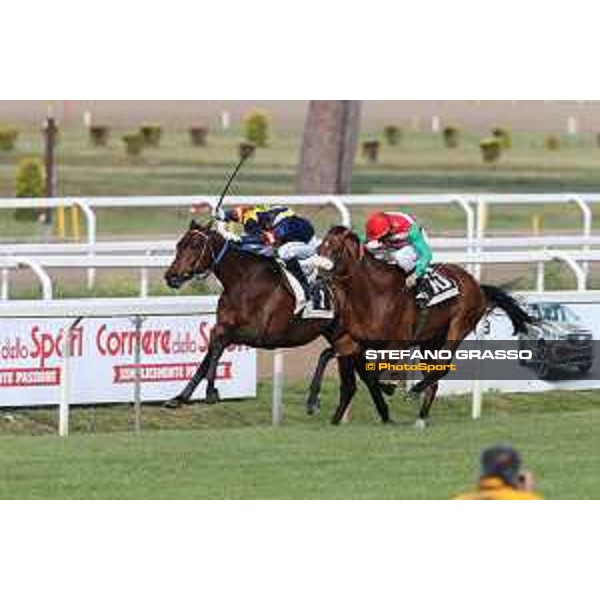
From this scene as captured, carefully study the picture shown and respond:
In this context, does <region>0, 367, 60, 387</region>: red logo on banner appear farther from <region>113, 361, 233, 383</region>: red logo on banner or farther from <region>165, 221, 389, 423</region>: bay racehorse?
<region>165, 221, 389, 423</region>: bay racehorse

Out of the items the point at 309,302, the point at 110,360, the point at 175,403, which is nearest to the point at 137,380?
the point at 110,360

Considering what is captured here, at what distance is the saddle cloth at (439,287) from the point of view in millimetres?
17359

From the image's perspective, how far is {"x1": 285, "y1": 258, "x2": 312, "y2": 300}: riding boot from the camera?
1720 centimetres

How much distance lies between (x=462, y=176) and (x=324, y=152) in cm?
991

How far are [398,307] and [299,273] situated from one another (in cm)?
66

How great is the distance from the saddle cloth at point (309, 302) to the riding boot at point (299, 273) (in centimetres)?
2

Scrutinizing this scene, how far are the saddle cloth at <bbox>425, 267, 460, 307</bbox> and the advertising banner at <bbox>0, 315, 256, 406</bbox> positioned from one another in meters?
1.35

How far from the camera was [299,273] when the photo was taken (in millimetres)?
17234

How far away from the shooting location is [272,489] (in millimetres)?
13367

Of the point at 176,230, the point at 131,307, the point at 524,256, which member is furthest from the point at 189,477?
the point at 176,230

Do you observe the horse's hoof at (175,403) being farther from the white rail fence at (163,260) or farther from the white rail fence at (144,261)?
the white rail fence at (144,261)

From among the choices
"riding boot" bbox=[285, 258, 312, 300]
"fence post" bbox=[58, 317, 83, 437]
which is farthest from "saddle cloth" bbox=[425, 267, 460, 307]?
"fence post" bbox=[58, 317, 83, 437]

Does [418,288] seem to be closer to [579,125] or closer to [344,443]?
[344,443]

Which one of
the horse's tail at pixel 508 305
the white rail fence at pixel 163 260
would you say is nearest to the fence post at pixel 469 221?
the white rail fence at pixel 163 260
